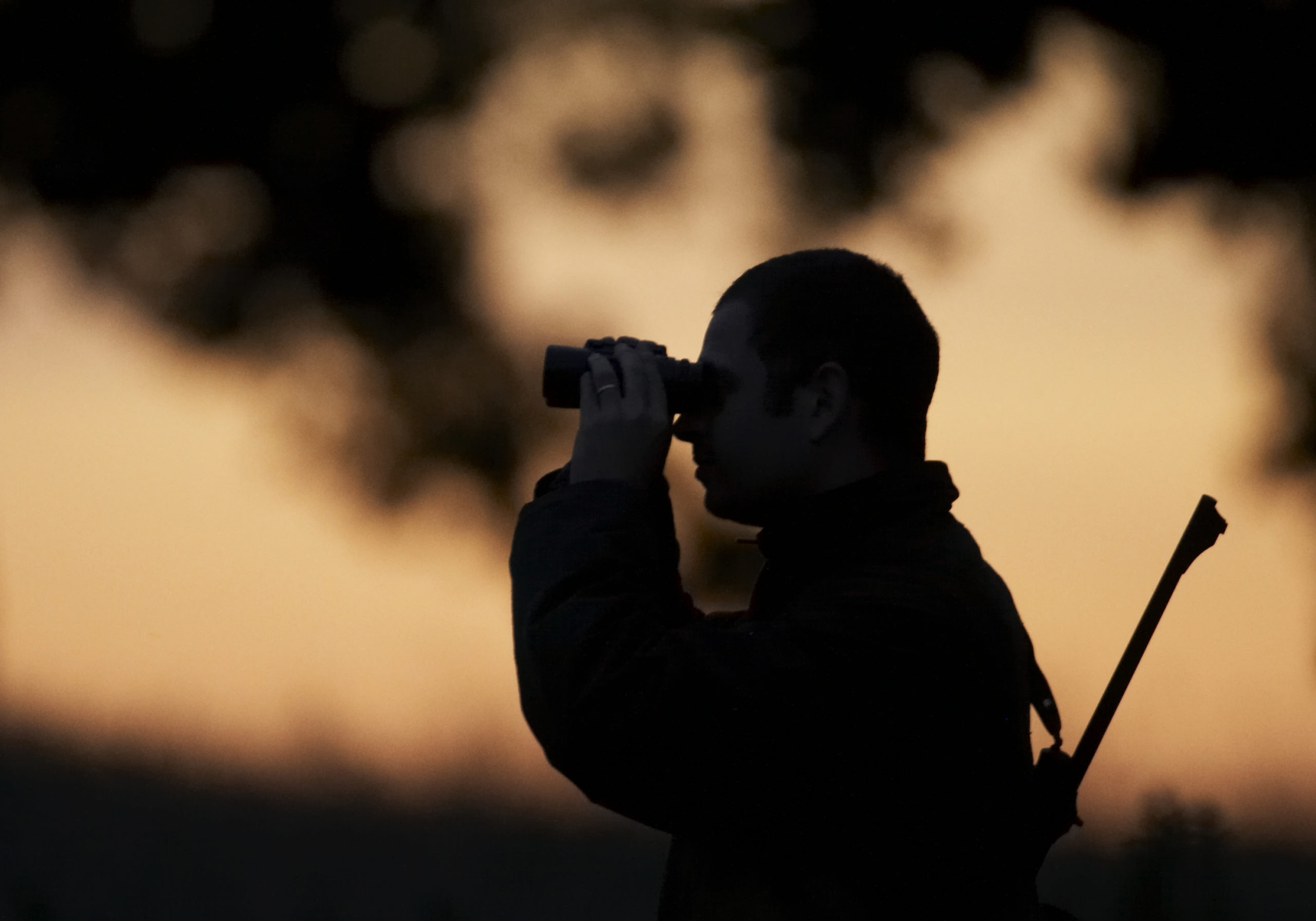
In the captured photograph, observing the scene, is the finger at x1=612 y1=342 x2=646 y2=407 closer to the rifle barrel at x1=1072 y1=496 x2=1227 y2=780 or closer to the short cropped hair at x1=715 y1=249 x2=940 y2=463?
the short cropped hair at x1=715 y1=249 x2=940 y2=463

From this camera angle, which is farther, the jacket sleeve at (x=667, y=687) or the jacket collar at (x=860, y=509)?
the jacket collar at (x=860, y=509)

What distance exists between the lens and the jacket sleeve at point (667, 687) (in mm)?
963

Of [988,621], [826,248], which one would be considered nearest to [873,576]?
[988,621]

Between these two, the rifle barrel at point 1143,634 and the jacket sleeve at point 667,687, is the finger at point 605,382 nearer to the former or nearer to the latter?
the jacket sleeve at point 667,687

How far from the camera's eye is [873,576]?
3.42 feet

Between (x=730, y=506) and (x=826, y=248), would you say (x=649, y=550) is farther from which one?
(x=826, y=248)

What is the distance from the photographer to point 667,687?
0.96 m

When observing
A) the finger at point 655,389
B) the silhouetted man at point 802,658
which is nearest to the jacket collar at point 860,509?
the silhouetted man at point 802,658

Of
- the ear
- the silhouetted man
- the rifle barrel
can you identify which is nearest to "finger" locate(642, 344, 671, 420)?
the silhouetted man

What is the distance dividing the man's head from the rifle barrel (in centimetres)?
28

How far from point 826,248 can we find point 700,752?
18.9 inches

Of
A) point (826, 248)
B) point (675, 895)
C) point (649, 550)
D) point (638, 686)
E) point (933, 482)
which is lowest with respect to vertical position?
point (675, 895)

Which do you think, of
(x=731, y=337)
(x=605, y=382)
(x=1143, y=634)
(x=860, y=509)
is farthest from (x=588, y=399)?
(x=1143, y=634)

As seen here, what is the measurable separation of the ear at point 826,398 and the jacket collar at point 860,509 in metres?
0.05
